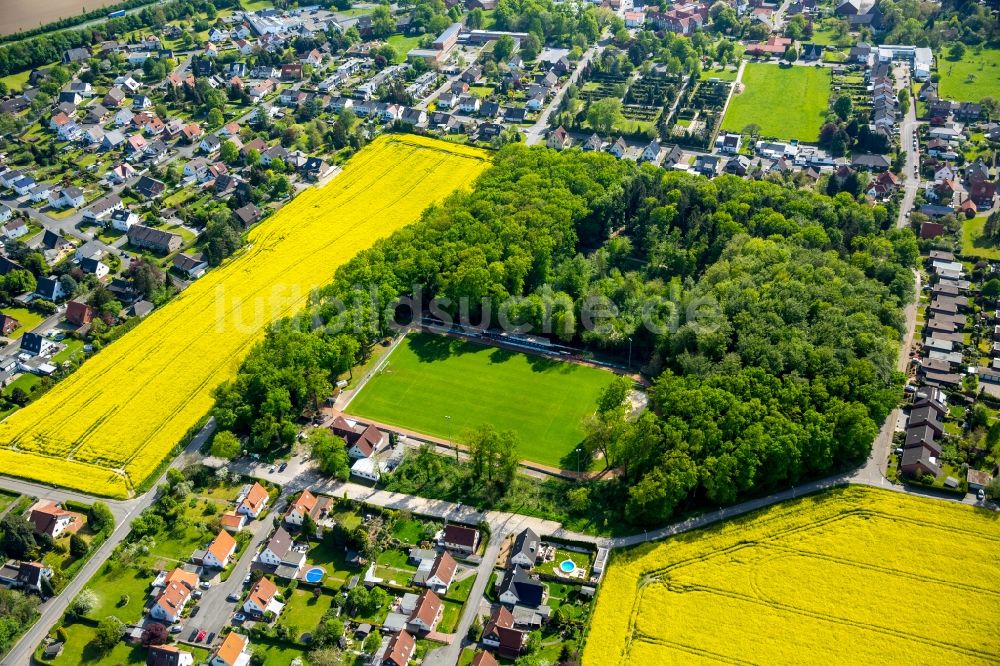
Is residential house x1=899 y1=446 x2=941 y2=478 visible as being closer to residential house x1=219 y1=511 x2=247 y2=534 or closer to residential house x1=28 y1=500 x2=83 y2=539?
residential house x1=219 y1=511 x2=247 y2=534

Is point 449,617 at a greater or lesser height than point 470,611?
lesser

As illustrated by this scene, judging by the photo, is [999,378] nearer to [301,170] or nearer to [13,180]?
[301,170]

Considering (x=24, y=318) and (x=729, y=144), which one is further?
(x=729, y=144)

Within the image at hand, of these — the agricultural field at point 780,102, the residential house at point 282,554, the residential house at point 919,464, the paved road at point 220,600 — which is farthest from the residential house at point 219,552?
the agricultural field at point 780,102

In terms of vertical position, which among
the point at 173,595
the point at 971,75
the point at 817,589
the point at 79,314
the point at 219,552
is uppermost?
the point at 971,75

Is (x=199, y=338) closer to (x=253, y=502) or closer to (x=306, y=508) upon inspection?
(x=253, y=502)

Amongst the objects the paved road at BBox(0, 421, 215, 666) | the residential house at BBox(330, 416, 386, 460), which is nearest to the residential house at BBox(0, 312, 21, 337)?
the paved road at BBox(0, 421, 215, 666)

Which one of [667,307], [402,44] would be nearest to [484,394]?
[667,307]

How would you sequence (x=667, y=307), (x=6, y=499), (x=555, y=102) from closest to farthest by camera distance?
(x=6, y=499) < (x=667, y=307) < (x=555, y=102)
